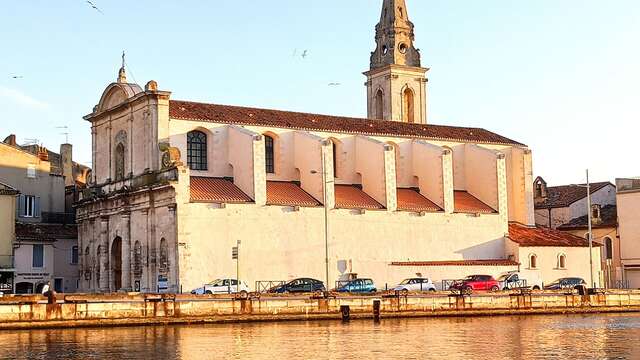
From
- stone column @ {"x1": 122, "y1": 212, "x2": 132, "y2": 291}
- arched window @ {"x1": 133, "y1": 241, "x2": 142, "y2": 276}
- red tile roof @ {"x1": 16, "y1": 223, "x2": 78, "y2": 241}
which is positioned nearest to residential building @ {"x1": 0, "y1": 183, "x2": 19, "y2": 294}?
red tile roof @ {"x1": 16, "y1": 223, "x2": 78, "y2": 241}

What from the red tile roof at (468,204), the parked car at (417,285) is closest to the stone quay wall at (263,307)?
the parked car at (417,285)

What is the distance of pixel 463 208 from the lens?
75438 mm

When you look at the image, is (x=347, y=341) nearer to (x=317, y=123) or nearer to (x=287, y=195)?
(x=287, y=195)

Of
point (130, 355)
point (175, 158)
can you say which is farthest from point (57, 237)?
point (130, 355)

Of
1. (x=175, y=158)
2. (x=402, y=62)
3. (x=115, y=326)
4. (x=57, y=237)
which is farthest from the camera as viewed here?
(x=402, y=62)

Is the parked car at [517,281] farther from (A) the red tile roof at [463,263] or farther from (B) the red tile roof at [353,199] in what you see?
(B) the red tile roof at [353,199]

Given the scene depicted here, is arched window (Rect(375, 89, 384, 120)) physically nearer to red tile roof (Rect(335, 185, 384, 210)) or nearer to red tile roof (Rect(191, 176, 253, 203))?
red tile roof (Rect(335, 185, 384, 210))

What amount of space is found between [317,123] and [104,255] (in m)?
18.0

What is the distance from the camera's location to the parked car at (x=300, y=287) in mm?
60562

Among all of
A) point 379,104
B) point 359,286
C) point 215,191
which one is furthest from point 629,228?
point 215,191

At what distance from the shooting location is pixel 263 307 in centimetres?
4869

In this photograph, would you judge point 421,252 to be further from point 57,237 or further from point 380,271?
point 57,237

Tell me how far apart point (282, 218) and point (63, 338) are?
1129 inches

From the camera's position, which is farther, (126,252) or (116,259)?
(116,259)
